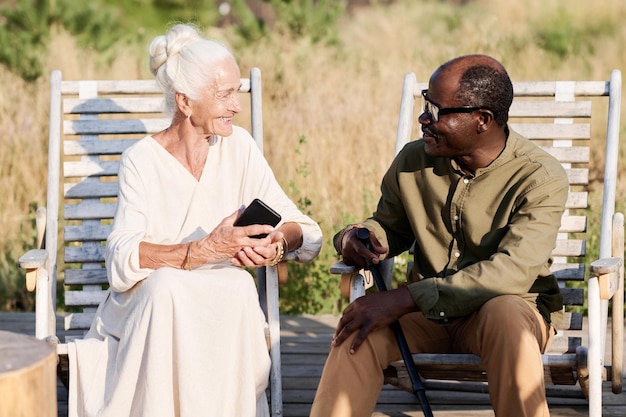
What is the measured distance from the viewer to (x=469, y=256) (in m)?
3.69

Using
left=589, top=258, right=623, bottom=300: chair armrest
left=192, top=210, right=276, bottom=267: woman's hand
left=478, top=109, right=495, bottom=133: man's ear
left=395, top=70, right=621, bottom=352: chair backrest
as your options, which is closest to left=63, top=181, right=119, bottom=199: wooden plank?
left=192, top=210, right=276, bottom=267: woman's hand

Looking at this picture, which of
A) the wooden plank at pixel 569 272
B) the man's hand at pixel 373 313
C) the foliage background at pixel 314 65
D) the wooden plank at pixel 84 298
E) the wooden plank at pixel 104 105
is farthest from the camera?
the foliage background at pixel 314 65

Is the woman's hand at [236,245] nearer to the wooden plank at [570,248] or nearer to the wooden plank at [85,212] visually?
the wooden plank at [85,212]

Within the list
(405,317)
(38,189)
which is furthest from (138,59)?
(405,317)

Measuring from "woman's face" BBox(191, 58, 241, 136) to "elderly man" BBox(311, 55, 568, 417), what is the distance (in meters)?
0.64

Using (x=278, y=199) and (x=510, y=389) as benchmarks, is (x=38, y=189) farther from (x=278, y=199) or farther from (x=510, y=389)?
(x=510, y=389)

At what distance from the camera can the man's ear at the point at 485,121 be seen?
3553mm

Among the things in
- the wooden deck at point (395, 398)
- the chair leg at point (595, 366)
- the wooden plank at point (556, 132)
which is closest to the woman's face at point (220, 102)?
the wooden deck at point (395, 398)

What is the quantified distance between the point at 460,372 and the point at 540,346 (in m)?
0.28

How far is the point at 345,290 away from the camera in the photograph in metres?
3.74

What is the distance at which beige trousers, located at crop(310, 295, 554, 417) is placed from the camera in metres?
3.22

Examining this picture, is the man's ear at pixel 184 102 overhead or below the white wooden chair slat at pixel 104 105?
below

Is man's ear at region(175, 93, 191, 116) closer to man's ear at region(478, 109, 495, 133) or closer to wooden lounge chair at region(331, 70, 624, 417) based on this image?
wooden lounge chair at region(331, 70, 624, 417)

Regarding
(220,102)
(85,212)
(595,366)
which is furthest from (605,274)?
(85,212)
